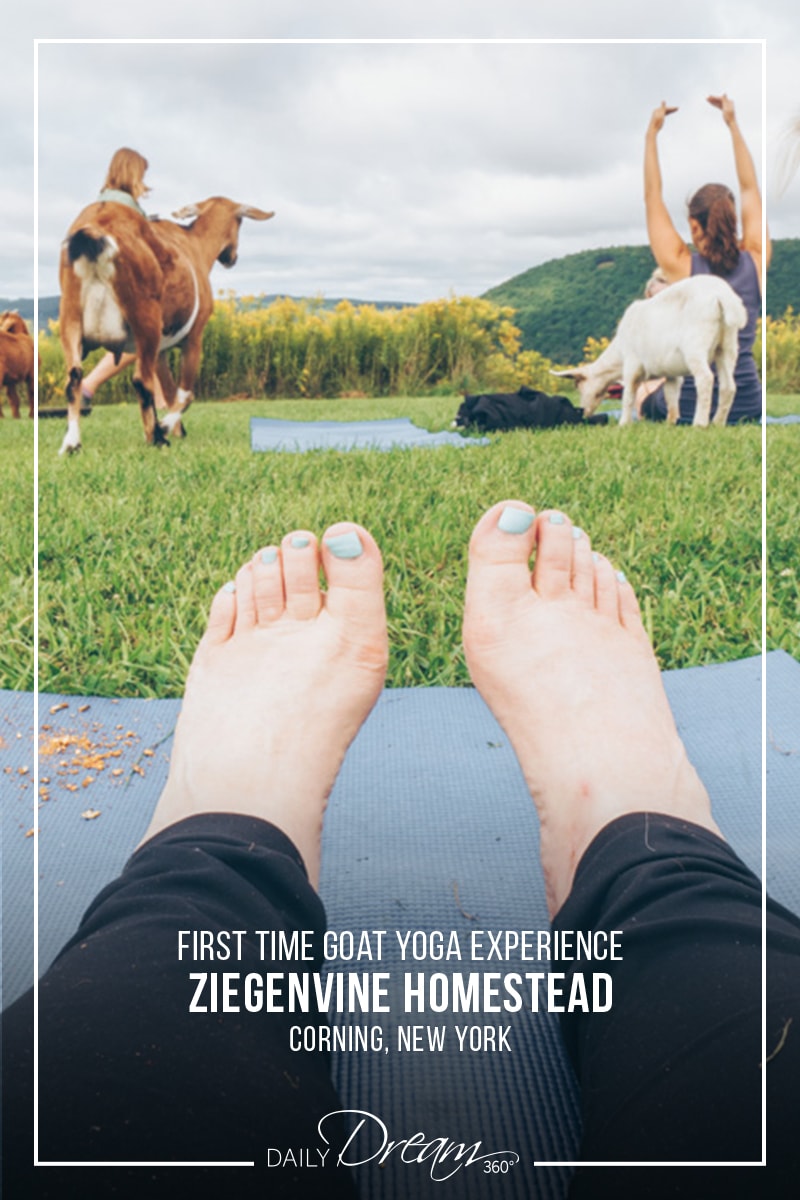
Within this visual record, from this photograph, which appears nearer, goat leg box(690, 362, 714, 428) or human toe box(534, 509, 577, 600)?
human toe box(534, 509, 577, 600)

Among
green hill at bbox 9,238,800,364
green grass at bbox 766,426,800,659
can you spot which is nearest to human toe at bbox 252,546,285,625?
green grass at bbox 766,426,800,659

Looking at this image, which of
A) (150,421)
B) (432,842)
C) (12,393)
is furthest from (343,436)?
(432,842)

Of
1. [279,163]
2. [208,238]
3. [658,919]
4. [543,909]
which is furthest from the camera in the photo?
[208,238]

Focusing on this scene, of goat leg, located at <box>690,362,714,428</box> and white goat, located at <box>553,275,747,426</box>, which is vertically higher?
white goat, located at <box>553,275,747,426</box>

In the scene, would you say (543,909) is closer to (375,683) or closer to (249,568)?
(375,683)

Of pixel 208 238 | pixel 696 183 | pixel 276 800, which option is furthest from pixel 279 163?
pixel 696 183

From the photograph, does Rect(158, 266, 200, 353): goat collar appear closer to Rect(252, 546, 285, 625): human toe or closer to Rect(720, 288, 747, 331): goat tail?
Rect(252, 546, 285, 625): human toe

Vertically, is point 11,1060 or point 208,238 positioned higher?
point 208,238

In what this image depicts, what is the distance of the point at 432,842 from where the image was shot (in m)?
0.70

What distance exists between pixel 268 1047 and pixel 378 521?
1.06 metres

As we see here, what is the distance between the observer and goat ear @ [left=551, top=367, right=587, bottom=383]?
7.73 feet

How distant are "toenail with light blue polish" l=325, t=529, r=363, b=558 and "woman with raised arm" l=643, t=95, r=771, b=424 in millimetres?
1031

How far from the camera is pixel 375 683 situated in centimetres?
83

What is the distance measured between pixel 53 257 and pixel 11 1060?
1.45 metres
